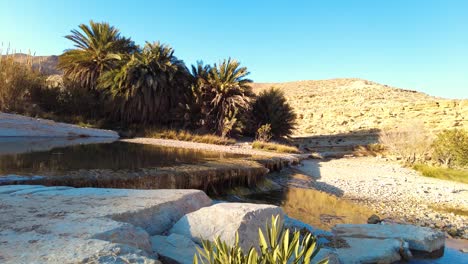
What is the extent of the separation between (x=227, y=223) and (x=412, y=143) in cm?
1584

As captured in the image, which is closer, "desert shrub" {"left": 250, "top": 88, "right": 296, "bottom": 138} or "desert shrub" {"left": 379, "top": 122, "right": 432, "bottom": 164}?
"desert shrub" {"left": 379, "top": 122, "right": 432, "bottom": 164}

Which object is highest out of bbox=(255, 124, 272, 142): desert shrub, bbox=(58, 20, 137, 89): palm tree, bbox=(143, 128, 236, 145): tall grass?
bbox=(58, 20, 137, 89): palm tree

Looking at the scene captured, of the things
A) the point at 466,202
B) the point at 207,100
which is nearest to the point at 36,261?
the point at 466,202

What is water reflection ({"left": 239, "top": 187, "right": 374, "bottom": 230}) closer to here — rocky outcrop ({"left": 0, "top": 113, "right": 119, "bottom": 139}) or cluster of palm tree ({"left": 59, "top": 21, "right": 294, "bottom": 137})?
cluster of palm tree ({"left": 59, "top": 21, "right": 294, "bottom": 137})

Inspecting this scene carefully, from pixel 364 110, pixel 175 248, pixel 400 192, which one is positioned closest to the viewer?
pixel 175 248

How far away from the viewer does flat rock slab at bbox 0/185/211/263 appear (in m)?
2.12

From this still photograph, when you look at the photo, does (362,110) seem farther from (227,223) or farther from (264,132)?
(227,223)

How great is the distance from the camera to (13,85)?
15773 millimetres

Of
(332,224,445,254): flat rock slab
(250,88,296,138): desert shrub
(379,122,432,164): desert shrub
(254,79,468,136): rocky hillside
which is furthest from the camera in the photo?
(254,79,468,136): rocky hillside

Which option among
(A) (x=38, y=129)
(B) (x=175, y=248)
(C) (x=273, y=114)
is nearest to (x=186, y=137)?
(C) (x=273, y=114)

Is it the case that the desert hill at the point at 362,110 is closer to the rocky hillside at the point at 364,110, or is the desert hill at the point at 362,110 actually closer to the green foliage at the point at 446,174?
the rocky hillside at the point at 364,110

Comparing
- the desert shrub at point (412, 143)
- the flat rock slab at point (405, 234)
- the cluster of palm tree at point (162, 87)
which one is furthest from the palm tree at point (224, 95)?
the flat rock slab at point (405, 234)

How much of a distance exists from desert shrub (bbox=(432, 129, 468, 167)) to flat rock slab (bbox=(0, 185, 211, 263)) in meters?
14.0

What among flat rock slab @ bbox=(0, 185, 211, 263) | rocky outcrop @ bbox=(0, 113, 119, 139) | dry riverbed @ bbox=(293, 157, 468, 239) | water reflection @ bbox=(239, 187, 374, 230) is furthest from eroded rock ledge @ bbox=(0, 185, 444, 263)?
rocky outcrop @ bbox=(0, 113, 119, 139)
